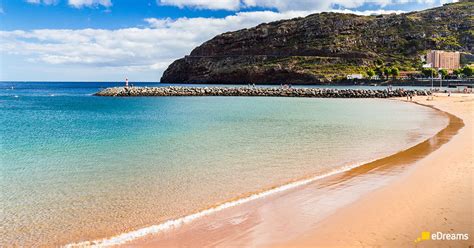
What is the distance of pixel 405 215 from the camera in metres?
8.47

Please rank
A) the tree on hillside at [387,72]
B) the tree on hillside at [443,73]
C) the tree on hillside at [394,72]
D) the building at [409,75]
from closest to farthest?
the tree on hillside at [443,73]
the tree on hillside at [394,72]
the tree on hillside at [387,72]
the building at [409,75]

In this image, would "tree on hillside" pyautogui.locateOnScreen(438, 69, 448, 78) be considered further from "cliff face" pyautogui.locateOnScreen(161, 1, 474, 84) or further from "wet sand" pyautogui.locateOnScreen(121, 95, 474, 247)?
"wet sand" pyautogui.locateOnScreen(121, 95, 474, 247)

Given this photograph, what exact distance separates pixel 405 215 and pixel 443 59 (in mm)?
168235

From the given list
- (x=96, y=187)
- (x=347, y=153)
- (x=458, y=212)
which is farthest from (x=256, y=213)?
(x=347, y=153)

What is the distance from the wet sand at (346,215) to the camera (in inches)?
291

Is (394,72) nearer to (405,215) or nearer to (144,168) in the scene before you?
(144,168)

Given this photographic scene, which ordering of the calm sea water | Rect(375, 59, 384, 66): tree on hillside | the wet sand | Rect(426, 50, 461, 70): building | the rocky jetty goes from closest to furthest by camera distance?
the wet sand
the calm sea water
the rocky jetty
Rect(426, 50, 461, 70): building
Rect(375, 59, 384, 66): tree on hillside

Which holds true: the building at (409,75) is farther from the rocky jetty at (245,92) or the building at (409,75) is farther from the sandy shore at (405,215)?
the sandy shore at (405,215)

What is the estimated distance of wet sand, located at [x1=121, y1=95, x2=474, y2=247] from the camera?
7.39m

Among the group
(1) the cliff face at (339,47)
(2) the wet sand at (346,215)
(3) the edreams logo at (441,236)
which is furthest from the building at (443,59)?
(3) the edreams logo at (441,236)

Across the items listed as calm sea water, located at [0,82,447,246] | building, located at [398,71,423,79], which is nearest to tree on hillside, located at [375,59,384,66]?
building, located at [398,71,423,79]

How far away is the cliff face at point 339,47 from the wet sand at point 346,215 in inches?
5475

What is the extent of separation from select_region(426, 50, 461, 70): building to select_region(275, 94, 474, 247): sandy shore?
15984cm

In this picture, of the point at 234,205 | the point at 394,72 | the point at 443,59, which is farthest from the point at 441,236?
the point at 443,59
